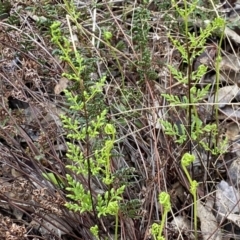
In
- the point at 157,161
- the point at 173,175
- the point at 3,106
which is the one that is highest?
the point at 3,106

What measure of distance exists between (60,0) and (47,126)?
0.75 meters

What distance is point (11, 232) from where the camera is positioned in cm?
155

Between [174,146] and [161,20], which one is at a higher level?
[161,20]

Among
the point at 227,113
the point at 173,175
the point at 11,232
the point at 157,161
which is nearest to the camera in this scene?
the point at 11,232

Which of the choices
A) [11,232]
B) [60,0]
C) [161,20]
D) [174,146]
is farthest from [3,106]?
[161,20]

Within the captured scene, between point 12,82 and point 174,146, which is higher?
point 12,82

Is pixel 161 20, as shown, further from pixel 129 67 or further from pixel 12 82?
pixel 12 82

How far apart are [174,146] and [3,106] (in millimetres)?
638

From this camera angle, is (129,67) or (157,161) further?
(129,67)

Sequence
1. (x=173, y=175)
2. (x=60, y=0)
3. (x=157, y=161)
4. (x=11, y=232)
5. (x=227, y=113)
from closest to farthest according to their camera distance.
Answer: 1. (x=11, y=232)
2. (x=157, y=161)
3. (x=173, y=175)
4. (x=227, y=113)
5. (x=60, y=0)

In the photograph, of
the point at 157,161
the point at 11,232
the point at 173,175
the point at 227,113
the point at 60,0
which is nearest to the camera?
the point at 11,232

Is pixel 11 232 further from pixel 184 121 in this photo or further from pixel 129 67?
pixel 129 67

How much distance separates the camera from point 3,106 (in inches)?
74.1

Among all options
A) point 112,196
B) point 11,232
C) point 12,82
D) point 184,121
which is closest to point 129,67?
point 184,121
